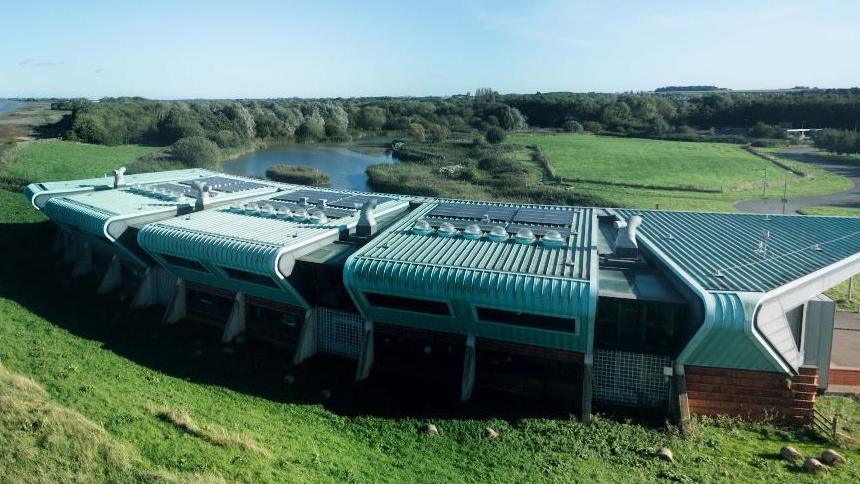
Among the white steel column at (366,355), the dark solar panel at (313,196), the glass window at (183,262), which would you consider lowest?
the white steel column at (366,355)

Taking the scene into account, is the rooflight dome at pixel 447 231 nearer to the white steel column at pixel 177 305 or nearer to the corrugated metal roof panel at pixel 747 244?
the corrugated metal roof panel at pixel 747 244

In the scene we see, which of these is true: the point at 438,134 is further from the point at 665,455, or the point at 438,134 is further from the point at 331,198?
the point at 665,455

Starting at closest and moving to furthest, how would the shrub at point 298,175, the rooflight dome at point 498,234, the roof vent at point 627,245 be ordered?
1. the roof vent at point 627,245
2. the rooflight dome at point 498,234
3. the shrub at point 298,175

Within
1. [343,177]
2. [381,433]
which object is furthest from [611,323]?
[343,177]

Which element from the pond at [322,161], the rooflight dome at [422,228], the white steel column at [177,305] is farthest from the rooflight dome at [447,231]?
the pond at [322,161]

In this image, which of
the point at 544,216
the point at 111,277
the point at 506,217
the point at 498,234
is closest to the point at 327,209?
the point at 506,217
